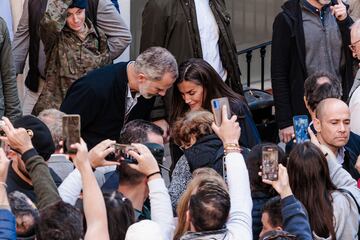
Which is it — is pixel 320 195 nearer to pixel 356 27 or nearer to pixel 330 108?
pixel 330 108

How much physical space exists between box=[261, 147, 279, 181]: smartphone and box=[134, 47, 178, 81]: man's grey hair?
2.07m

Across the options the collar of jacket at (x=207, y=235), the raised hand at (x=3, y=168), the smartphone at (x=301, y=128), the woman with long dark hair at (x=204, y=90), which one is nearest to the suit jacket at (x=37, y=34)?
the woman with long dark hair at (x=204, y=90)

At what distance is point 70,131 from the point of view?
6496 millimetres

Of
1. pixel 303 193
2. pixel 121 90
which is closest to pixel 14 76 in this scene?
pixel 121 90

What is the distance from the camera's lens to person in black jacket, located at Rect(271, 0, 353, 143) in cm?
987

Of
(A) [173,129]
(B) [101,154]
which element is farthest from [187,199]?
(A) [173,129]

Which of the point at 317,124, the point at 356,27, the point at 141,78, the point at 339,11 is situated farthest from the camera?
the point at 339,11

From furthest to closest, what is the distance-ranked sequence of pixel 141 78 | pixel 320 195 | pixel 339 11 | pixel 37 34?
pixel 339 11 → pixel 37 34 → pixel 141 78 → pixel 320 195

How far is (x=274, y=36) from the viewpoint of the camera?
32.8ft

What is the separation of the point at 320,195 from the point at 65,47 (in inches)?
112

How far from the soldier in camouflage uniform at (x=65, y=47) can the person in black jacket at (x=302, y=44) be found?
1466 millimetres

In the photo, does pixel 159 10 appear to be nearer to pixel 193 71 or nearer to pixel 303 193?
pixel 193 71

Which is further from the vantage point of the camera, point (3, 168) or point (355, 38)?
point (355, 38)

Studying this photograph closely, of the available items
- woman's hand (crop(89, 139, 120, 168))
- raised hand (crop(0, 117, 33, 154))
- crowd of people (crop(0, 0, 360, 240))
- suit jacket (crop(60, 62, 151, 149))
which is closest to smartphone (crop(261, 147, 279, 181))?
crowd of people (crop(0, 0, 360, 240))
